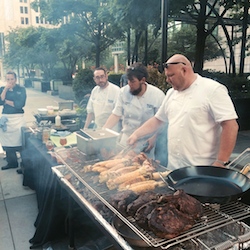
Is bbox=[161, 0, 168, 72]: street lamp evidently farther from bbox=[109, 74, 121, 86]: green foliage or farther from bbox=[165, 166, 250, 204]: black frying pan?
bbox=[109, 74, 121, 86]: green foliage

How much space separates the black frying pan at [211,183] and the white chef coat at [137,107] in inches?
57.4

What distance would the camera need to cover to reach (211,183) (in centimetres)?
151

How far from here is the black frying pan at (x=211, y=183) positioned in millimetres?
1308

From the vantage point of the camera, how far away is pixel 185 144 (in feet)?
7.05

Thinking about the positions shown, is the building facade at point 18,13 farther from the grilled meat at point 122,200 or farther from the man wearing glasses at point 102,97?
the grilled meat at point 122,200

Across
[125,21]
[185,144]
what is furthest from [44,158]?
[125,21]

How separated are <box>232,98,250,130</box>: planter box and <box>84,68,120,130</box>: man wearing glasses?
16.1 feet

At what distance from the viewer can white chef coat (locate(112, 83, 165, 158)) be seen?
10.3 ft

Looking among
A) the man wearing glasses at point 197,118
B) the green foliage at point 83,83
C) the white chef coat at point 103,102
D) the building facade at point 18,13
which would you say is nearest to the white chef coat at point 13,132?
the white chef coat at point 103,102

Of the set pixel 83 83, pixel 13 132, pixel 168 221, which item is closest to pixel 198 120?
pixel 168 221

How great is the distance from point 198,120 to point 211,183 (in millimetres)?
651

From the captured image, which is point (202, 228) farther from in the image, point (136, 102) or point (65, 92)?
point (65, 92)

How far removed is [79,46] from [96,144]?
11.9 m

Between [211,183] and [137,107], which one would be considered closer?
[211,183]
